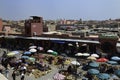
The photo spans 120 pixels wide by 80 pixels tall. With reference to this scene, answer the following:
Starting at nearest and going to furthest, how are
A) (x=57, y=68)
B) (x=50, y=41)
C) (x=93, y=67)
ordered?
(x=93, y=67), (x=57, y=68), (x=50, y=41)

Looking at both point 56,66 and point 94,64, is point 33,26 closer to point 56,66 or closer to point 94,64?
point 56,66

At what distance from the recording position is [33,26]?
40344 mm

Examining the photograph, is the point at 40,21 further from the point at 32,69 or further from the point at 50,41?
the point at 32,69

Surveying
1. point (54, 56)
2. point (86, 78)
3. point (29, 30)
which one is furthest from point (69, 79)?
point (29, 30)

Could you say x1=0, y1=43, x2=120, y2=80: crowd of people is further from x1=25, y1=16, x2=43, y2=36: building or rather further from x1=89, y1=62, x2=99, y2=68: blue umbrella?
x1=25, y1=16, x2=43, y2=36: building

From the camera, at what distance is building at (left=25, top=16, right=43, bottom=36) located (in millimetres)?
39966

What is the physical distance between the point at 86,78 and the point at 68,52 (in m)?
10.6

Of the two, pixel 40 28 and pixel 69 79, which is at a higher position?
pixel 40 28

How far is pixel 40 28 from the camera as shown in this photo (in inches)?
1647

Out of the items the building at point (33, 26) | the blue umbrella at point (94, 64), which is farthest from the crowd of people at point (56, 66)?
the building at point (33, 26)

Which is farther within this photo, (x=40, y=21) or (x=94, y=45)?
(x=40, y=21)

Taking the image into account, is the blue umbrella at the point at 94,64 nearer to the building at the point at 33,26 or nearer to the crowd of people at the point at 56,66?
the crowd of people at the point at 56,66

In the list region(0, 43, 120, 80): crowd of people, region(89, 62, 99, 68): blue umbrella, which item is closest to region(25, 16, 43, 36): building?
region(0, 43, 120, 80): crowd of people

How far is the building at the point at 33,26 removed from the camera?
3997cm
